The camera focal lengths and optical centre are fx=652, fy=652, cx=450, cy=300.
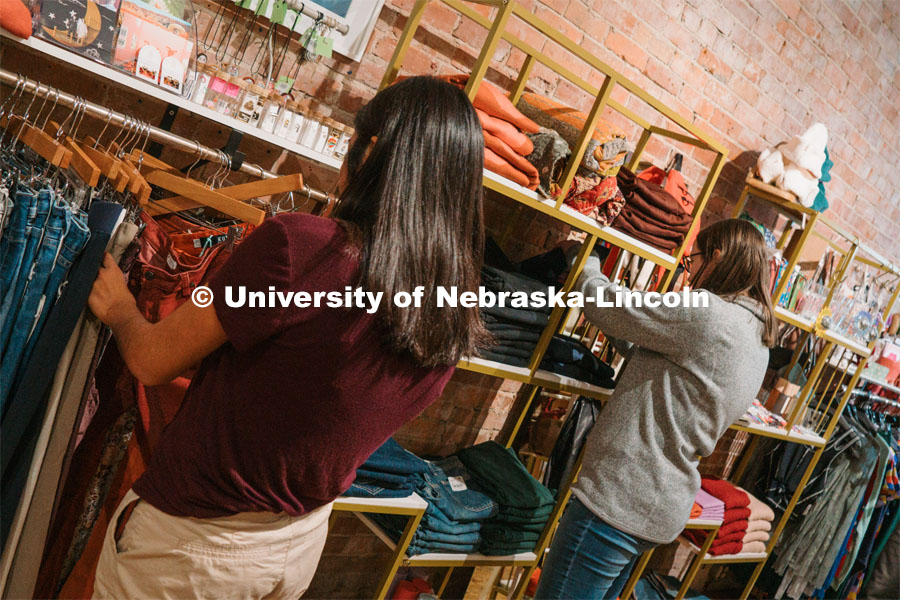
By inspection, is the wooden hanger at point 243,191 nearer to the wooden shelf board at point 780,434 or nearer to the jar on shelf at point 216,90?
the jar on shelf at point 216,90

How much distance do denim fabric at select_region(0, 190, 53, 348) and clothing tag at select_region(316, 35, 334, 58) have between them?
39.6 inches

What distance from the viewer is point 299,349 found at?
107 centimetres

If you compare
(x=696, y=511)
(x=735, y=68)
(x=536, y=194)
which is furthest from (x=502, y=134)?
(x=696, y=511)

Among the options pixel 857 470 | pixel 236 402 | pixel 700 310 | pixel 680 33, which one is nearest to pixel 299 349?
pixel 236 402

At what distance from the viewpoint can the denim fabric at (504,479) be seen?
7.52ft

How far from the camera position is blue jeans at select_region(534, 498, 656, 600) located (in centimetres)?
212

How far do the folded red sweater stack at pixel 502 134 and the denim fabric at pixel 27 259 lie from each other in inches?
41.9

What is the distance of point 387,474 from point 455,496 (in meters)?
0.32

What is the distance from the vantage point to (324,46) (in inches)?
79.4

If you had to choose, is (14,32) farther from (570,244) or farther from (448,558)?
(448,558)

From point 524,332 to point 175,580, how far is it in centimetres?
135

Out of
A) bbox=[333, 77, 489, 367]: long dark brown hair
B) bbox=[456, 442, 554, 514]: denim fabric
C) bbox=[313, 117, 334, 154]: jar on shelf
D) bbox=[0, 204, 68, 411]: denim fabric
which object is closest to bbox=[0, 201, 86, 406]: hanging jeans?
bbox=[0, 204, 68, 411]: denim fabric

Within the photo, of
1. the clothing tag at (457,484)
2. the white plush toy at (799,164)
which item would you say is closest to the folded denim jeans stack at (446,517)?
the clothing tag at (457,484)

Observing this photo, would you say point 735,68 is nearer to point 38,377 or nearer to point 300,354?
point 300,354
